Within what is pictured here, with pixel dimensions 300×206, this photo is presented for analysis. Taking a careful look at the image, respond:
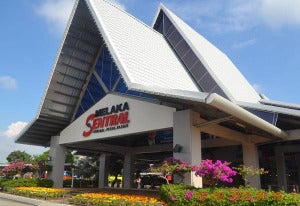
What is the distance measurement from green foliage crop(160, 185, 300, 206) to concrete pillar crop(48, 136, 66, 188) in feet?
51.9

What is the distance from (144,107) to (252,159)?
8.57m

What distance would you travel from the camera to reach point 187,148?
1741 centimetres

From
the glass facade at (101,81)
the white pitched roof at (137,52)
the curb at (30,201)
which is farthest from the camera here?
the glass facade at (101,81)

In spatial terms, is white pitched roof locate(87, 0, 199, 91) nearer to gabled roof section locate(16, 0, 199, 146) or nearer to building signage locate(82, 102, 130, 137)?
gabled roof section locate(16, 0, 199, 146)

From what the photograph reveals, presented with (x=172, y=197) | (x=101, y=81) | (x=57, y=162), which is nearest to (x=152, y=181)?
(x=57, y=162)

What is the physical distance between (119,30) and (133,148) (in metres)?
14.2

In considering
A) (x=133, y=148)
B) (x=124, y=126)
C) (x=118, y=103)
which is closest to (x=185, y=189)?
(x=124, y=126)

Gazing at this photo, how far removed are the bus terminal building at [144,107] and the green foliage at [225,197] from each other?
3.06 metres

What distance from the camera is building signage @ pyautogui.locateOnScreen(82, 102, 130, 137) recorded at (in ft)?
73.7

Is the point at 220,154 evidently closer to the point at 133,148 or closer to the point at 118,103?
the point at 133,148

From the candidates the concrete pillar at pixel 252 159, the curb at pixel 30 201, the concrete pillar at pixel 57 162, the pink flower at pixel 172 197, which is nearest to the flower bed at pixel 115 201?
the pink flower at pixel 172 197

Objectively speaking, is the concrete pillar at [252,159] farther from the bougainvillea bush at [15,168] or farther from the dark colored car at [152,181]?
the dark colored car at [152,181]

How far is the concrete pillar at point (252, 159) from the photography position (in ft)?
72.6

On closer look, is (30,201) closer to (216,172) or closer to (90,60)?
(216,172)
